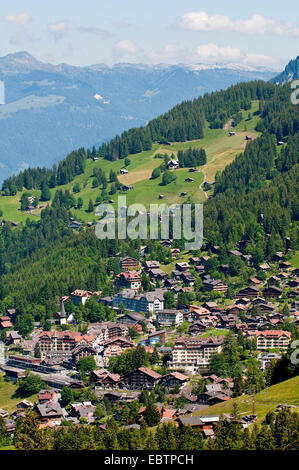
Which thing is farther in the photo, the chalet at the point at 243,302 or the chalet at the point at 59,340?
the chalet at the point at 243,302

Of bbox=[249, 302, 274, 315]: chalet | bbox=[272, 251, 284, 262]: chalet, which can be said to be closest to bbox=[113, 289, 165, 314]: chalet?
bbox=[249, 302, 274, 315]: chalet

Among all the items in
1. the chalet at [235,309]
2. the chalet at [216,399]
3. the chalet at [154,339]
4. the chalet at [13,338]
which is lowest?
the chalet at [13,338]

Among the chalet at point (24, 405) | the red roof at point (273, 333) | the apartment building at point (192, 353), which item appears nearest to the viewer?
the chalet at point (24, 405)

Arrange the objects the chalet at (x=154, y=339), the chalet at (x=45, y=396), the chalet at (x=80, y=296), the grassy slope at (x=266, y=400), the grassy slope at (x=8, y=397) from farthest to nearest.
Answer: the chalet at (x=80, y=296) → the chalet at (x=154, y=339) → the grassy slope at (x=8, y=397) → the chalet at (x=45, y=396) → the grassy slope at (x=266, y=400)

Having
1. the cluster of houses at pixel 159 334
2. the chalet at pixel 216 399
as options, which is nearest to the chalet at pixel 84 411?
the cluster of houses at pixel 159 334

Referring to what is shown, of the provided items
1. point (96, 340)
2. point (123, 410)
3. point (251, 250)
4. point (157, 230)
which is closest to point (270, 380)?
point (123, 410)

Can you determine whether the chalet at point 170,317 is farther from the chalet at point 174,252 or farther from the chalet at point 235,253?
the chalet at point 174,252
